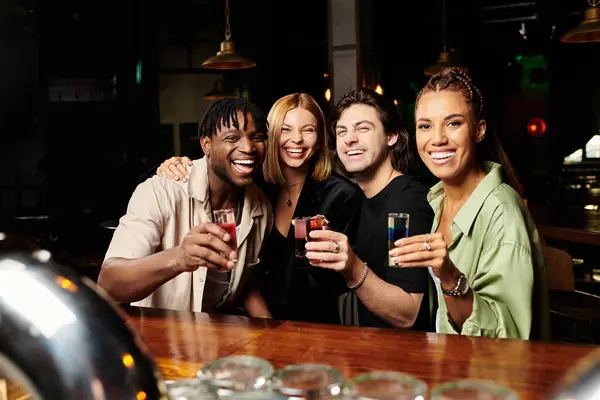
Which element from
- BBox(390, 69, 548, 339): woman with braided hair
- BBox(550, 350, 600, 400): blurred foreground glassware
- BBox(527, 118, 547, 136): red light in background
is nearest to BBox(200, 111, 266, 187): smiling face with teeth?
BBox(390, 69, 548, 339): woman with braided hair

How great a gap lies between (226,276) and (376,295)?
72 centimetres

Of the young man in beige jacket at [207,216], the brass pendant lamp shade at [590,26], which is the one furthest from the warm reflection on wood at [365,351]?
the brass pendant lamp shade at [590,26]

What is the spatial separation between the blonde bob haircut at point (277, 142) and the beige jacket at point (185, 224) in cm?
17

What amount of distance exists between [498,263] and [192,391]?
4.52ft

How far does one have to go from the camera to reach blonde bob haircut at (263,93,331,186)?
2641 millimetres

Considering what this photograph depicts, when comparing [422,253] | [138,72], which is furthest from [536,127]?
[422,253]

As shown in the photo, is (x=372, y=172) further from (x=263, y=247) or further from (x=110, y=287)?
(x=110, y=287)

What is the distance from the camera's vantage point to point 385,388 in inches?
33.9

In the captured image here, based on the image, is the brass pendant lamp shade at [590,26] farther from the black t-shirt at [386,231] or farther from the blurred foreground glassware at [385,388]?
the blurred foreground glassware at [385,388]

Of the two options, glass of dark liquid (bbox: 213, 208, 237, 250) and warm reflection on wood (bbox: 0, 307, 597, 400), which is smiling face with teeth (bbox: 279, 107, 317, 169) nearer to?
glass of dark liquid (bbox: 213, 208, 237, 250)

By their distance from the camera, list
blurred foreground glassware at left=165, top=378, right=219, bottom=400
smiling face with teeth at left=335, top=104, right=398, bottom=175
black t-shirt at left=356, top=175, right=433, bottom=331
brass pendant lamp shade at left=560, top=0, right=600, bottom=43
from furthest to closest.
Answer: brass pendant lamp shade at left=560, top=0, right=600, bottom=43 < smiling face with teeth at left=335, top=104, right=398, bottom=175 < black t-shirt at left=356, top=175, right=433, bottom=331 < blurred foreground glassware at left=165, top=378, right=219, bottom=400

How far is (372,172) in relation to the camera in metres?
2.57

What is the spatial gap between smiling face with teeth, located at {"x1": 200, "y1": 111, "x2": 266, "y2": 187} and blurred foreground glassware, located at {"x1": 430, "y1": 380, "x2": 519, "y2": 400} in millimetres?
1713

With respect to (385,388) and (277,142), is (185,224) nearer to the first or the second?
(277,142)
